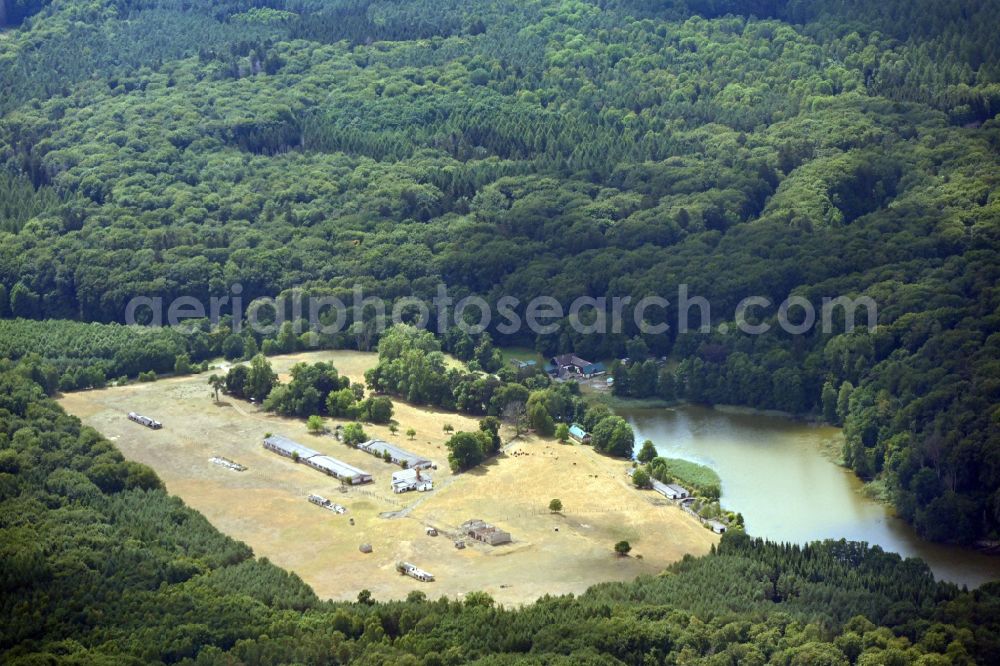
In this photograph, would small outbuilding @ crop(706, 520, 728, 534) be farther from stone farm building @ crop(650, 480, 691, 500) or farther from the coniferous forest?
the coniferous forest

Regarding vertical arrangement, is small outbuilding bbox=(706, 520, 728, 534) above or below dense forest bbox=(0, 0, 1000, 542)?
below

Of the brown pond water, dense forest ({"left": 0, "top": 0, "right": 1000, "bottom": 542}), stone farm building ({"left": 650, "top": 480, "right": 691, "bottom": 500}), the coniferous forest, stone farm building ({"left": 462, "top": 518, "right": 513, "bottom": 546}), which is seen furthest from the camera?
dense forest ({"left": 0, "top": 0, "right": 1000, "bottom": 542})

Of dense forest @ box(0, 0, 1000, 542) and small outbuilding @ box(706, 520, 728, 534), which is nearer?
small outbuilding @ box(706, 520, 728, 534)

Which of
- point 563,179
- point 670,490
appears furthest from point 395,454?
point 563,179

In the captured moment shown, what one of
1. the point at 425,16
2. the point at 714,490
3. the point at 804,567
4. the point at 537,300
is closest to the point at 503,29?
the point at 425,16

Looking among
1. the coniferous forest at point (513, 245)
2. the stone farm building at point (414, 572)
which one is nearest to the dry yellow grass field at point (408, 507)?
the stone farm building at point (414, 572)
